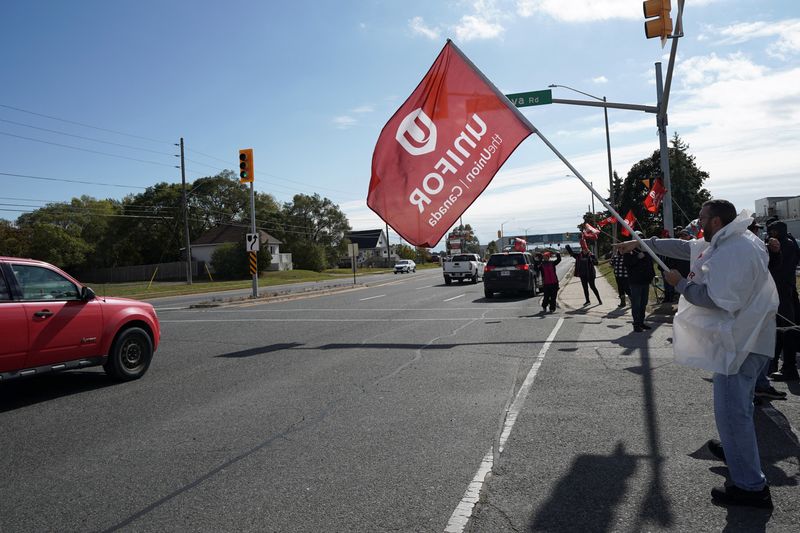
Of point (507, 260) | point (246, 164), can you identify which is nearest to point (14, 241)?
point (246, 164)

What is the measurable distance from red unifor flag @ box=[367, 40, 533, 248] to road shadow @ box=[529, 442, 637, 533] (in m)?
4.44

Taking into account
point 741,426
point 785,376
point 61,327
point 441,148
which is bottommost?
point 785,376

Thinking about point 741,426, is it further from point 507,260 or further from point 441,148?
point 507,260

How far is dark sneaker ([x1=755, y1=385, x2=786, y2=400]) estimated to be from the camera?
242 inches

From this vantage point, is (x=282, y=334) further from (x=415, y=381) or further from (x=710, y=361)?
(x=710, y=361)

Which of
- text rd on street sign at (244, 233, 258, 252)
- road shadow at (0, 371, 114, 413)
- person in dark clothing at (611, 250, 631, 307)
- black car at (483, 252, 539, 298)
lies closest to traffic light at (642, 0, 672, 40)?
person in dark clothing at (611, 250, 631, 307)

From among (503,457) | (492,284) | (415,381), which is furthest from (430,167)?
(492,284)

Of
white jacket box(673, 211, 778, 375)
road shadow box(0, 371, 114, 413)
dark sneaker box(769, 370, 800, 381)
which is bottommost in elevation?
dark sneaker box(769, 370, 800, 381)

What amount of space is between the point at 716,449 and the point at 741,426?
99cm

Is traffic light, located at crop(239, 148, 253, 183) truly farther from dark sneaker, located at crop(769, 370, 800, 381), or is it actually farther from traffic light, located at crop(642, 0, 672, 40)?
dark sneaker, located at crop(769, 370, 800, 381)

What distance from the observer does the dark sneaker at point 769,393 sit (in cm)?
614

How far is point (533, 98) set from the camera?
14680 mm

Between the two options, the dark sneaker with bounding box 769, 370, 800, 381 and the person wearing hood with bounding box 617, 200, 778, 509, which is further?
the dark sneaker with bounding box 769, 370, 800, 381

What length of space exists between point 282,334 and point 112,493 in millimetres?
8872
